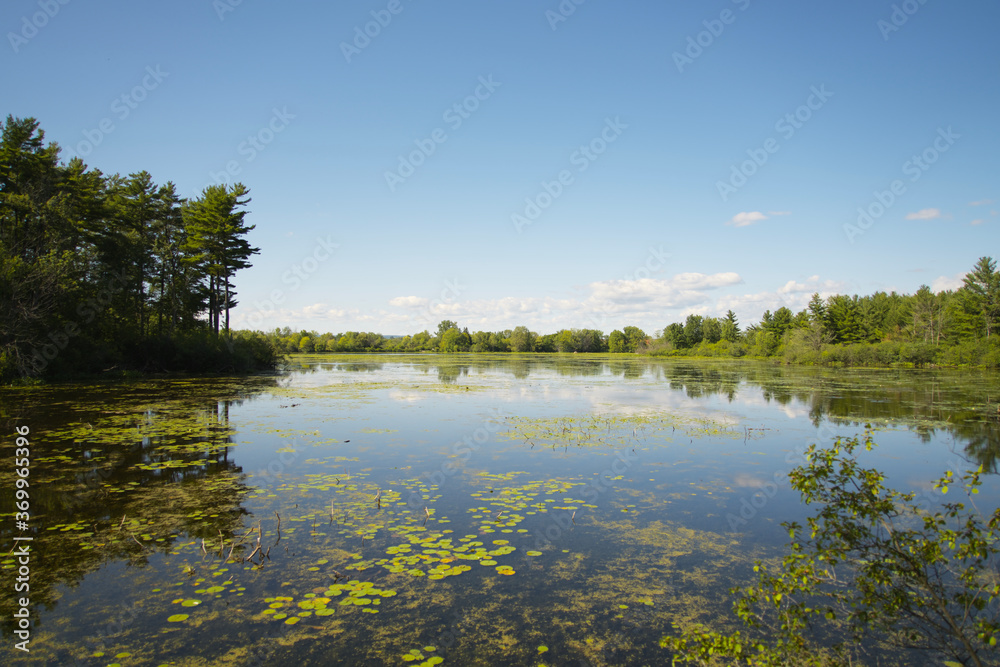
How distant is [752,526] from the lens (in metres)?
6.57

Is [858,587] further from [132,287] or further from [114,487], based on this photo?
[132,287]

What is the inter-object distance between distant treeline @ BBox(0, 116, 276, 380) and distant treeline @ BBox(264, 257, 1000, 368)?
396 inches

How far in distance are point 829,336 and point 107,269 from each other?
6929 centimetres

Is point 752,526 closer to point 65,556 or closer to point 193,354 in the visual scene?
point 65,556

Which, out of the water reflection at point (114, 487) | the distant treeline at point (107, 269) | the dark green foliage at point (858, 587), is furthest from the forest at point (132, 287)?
the dark green foliage at point (858, 587)

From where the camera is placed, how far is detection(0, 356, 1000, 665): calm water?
13.1ft

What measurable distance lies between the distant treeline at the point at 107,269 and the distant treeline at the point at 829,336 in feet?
33.0

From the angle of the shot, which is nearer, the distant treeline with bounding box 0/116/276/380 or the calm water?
the calm water

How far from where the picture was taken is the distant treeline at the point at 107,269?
20.4m

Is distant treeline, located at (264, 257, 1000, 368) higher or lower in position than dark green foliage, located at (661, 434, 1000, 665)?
higher

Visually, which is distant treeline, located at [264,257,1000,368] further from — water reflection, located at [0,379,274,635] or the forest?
water reflection, located at [0,379,274,635]

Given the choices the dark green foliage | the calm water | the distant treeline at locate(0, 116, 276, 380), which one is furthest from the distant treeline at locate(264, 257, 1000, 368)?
the dark green foliage

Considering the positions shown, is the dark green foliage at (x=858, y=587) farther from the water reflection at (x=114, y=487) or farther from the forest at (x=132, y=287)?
the forest at (x=132, y=287)

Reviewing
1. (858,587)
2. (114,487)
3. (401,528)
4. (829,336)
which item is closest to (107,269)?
(114,487)
